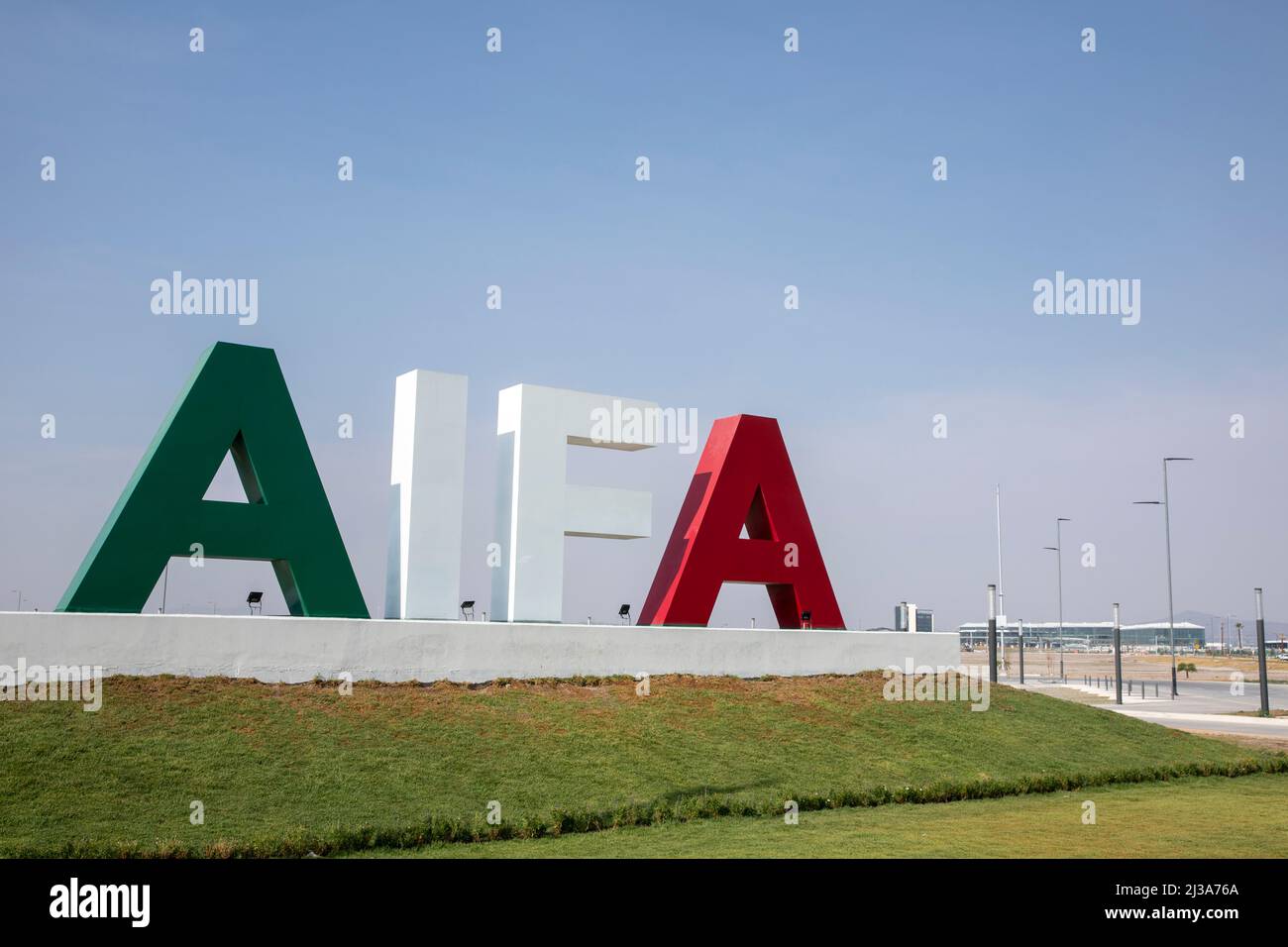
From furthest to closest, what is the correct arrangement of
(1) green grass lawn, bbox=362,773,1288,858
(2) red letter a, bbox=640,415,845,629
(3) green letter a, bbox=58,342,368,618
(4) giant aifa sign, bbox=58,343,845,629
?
(2) red letter a, bbox=640,415,845,629
(4) giant aifa sign, bbox=58,343,845,629
(3) green letter a, bbox=58,342,368,618
(1) green grass lawn, bbox=362,773,1288,858

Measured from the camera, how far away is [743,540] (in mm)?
30469

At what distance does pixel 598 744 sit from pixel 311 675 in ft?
21.0

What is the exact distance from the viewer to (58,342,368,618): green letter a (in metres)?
22.2

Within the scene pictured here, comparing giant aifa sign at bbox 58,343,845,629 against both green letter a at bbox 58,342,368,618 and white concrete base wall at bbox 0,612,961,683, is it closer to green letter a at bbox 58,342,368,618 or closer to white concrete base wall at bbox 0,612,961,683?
green letter a at bbox 58,342,368,618

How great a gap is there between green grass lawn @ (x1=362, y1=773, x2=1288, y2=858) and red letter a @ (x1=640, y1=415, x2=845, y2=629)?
9.71 metres

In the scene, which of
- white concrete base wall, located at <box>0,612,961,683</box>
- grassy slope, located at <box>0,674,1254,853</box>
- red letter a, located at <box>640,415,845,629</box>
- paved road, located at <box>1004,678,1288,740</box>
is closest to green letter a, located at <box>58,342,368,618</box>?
white concrete base wall, located at <box>0,612,961,683</box>

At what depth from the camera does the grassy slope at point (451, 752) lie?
16.6 metres

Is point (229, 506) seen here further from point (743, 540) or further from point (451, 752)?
point (743, 540)

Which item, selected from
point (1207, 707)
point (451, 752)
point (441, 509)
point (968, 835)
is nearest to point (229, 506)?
point (441, 509)

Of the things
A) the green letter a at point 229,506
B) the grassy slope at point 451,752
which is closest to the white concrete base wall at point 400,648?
the grassy slope at point 451,752

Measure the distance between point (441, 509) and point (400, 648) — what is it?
3.56 metres

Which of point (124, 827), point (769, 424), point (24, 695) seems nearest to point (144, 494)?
point (24, 695)

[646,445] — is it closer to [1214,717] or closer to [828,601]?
[828,601]
